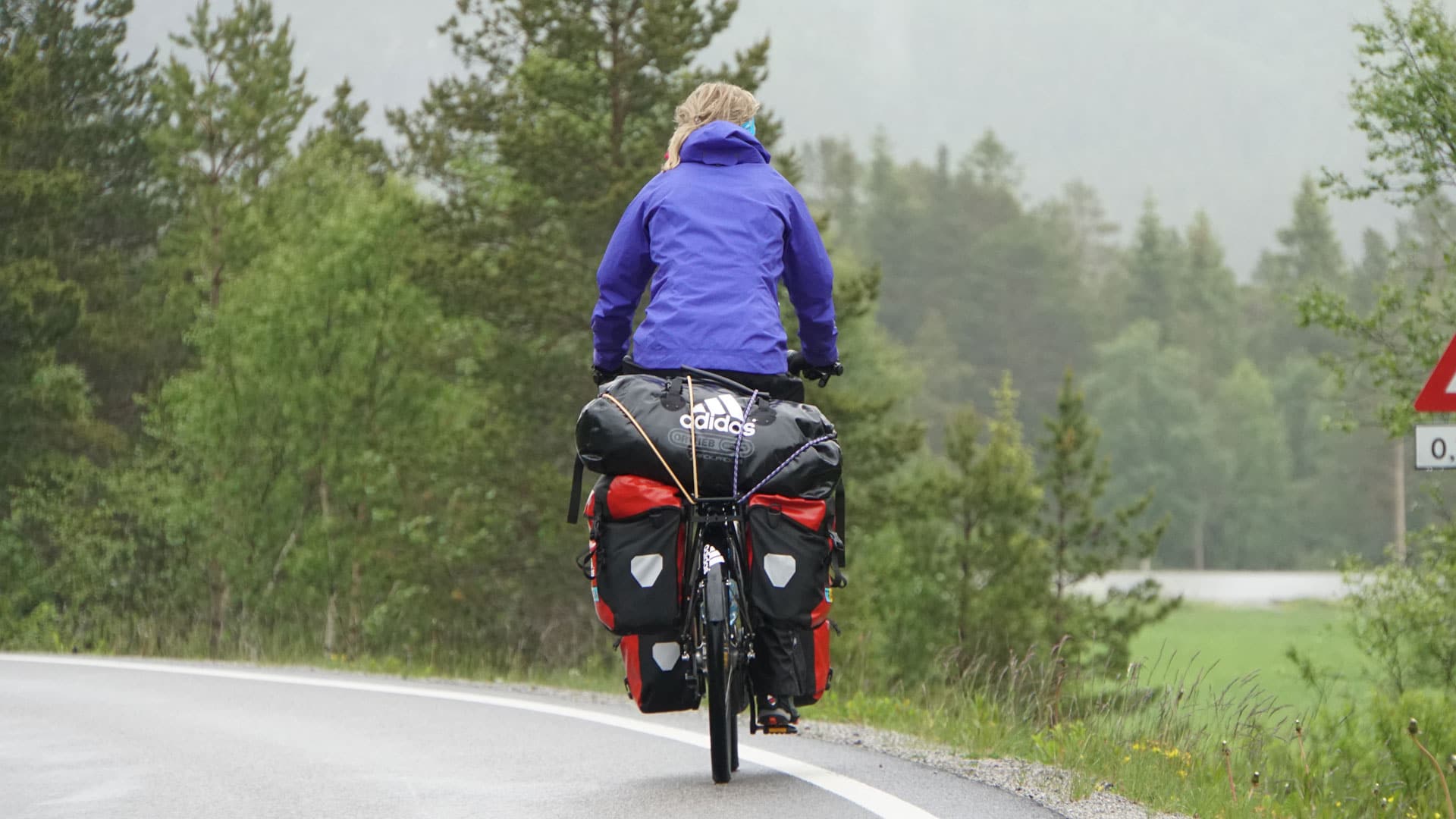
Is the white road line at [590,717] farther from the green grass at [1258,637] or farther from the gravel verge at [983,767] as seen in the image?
the green grass at [1258,637]

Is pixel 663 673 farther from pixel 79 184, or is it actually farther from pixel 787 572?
pixel 79 184

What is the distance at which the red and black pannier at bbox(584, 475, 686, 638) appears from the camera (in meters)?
4.88

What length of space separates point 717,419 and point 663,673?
2.51 ft

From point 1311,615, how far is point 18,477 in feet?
130

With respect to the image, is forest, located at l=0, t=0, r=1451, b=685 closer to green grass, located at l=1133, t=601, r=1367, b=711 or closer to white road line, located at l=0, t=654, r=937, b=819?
white road line, located at l=0, t=654, r=937, b=819

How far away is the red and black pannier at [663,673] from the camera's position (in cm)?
495

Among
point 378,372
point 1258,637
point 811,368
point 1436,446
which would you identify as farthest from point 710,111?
point 1258,637

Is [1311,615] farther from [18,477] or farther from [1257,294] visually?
[1257,294]

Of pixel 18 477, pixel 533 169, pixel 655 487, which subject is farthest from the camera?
pixel 18 477

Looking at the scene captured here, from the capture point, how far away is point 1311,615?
54594 mm

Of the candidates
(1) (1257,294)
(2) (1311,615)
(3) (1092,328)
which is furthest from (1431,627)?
(1) (1257,294)

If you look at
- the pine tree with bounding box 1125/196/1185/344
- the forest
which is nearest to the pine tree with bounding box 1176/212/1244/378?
the pine tree with bounding box 1125/196/1185/344

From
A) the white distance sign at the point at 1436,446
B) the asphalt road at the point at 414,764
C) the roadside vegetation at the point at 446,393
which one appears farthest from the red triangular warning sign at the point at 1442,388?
Answer: the asphalt road at the point at 414,764

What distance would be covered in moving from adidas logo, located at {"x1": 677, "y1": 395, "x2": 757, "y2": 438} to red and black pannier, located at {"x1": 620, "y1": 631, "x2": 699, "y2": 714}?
0.62 meters
